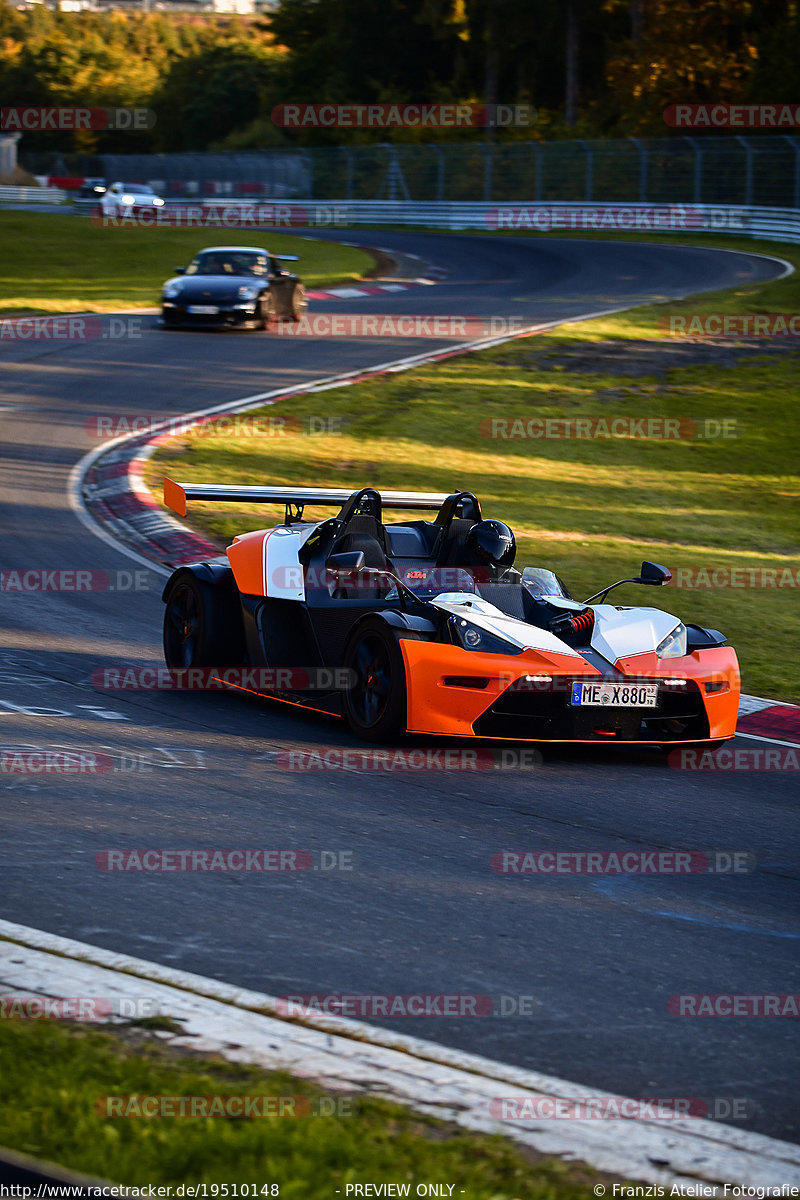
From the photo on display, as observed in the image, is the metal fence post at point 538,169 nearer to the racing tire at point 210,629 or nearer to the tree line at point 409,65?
the tree line at point 409,65

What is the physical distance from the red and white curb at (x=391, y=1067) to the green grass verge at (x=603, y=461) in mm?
6717

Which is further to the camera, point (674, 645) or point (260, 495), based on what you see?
point (260, 495)

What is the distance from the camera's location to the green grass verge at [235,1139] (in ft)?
12.0

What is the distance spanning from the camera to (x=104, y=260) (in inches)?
1604

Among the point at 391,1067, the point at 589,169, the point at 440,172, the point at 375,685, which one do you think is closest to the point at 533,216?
the point at 589,169

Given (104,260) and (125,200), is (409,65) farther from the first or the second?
(104,260)

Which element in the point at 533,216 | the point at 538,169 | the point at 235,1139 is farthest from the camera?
the point at 538,169

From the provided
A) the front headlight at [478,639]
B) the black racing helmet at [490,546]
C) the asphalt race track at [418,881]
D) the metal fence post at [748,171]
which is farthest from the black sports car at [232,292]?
the metal fence post at [748,171]

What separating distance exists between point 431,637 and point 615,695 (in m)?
1.06

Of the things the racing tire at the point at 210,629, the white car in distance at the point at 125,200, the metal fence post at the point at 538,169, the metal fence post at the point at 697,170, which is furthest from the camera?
the white car in distance at the point at 125,200

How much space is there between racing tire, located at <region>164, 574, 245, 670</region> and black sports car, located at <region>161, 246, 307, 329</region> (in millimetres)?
18803

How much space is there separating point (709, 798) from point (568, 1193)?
4.46 meters

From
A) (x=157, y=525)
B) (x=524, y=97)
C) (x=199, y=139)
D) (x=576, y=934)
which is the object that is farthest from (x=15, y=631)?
(x=199, y=139)

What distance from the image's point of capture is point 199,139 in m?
101
